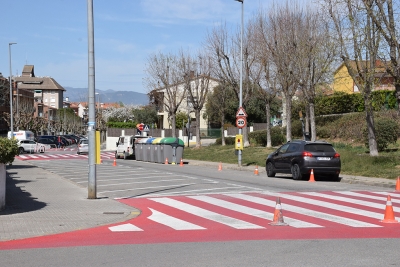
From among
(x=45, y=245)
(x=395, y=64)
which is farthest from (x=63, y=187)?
(x=395, y=64)

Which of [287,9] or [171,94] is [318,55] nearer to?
[287,9]

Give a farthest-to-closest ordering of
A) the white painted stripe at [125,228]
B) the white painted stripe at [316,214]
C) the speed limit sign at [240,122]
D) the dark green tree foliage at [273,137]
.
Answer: the dark green tree foliage at [273,137]
the speed limit sign at [240,122]
the white painted stripe at [316,214]
the white painted stripe at [125,228]

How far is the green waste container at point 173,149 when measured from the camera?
39.5 m

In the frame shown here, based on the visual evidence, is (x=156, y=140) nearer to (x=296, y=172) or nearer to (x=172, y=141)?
(x=172, y=141)

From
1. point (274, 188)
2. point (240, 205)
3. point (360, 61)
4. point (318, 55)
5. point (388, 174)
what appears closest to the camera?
point (240, 205)

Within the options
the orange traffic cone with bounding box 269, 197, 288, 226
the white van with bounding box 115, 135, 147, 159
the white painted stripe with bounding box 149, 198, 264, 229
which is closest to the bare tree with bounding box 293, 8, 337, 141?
the white van with bounding box 115, 135, 147, 159

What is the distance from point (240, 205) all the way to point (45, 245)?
263 inches

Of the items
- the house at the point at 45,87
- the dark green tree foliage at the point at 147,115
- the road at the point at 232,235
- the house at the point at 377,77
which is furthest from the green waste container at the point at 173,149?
the house at the point at 45,87

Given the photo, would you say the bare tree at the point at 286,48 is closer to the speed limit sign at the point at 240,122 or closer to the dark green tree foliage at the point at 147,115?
the speed limit sign at the point at 240,122

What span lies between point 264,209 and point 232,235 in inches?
156

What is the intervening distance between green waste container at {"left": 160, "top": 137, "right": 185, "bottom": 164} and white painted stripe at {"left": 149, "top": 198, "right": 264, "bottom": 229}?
22356 mm

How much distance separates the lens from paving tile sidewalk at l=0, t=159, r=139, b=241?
1138 cm

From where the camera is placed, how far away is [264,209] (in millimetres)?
14555

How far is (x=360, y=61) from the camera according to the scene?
28.7 metres
